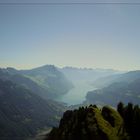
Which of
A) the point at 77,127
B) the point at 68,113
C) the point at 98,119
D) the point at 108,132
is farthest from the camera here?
the point at 68,113

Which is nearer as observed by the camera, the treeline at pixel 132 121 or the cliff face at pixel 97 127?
the cliff face at pixel 97 127

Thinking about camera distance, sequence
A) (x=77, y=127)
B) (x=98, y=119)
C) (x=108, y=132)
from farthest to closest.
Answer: (x=77, y=127) → (x=98, y=119) → (x=108, y=132)

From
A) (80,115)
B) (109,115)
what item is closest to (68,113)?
(80,115)

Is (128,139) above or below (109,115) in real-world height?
below

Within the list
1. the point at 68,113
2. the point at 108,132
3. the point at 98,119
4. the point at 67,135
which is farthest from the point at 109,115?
the point at 68,113

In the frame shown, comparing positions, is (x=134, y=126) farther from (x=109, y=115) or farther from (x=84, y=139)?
(x=84, y=139)

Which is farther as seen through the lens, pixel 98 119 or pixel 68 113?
pixel 68 113

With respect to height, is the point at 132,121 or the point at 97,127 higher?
the point at 132,121

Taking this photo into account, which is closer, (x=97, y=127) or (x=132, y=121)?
(x=97, y=127)

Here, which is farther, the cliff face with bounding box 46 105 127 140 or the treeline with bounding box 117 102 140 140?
the treeline with bounding box 117 102 140 140
